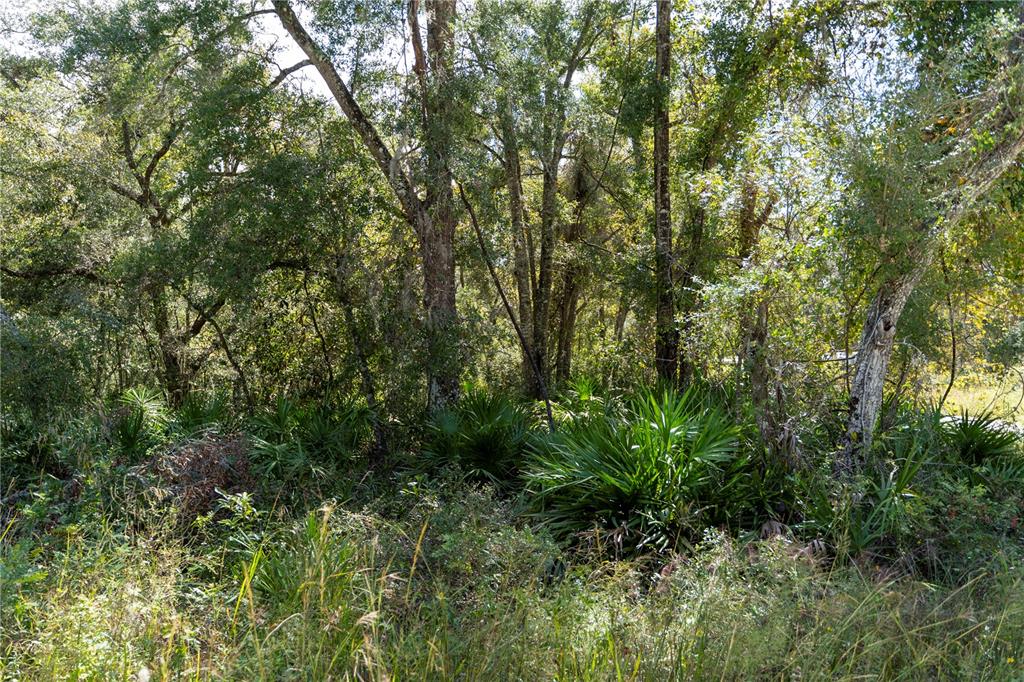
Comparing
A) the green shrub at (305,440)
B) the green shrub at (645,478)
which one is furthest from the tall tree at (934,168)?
the green shrub at (305,440)

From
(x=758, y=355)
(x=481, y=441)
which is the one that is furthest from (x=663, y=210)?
(x=481, y=441)

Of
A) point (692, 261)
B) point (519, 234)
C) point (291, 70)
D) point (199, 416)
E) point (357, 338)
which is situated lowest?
point (199, 416)

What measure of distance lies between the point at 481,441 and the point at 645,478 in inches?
116

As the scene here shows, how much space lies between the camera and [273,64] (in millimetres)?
11750

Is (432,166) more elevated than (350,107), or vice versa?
(350,107)

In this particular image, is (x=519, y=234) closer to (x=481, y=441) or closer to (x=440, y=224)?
(x=440, y=224)

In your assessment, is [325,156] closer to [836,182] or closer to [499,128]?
[499,128]

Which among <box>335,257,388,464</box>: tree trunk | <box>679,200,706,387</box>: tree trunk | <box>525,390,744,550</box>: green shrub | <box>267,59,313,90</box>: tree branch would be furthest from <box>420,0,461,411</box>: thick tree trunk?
<box>525,390,744,550</box>: green shrub

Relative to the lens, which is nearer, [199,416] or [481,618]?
[481,618]

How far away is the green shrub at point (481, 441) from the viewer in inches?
367

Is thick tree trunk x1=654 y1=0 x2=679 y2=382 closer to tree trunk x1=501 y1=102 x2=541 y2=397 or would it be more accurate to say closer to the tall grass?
tree trunk x1=501 y1=102 x2=541 y2=397

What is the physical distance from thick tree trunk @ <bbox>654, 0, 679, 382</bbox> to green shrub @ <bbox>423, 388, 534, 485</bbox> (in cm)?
269

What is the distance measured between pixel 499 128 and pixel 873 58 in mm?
5213

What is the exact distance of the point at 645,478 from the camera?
704cm
